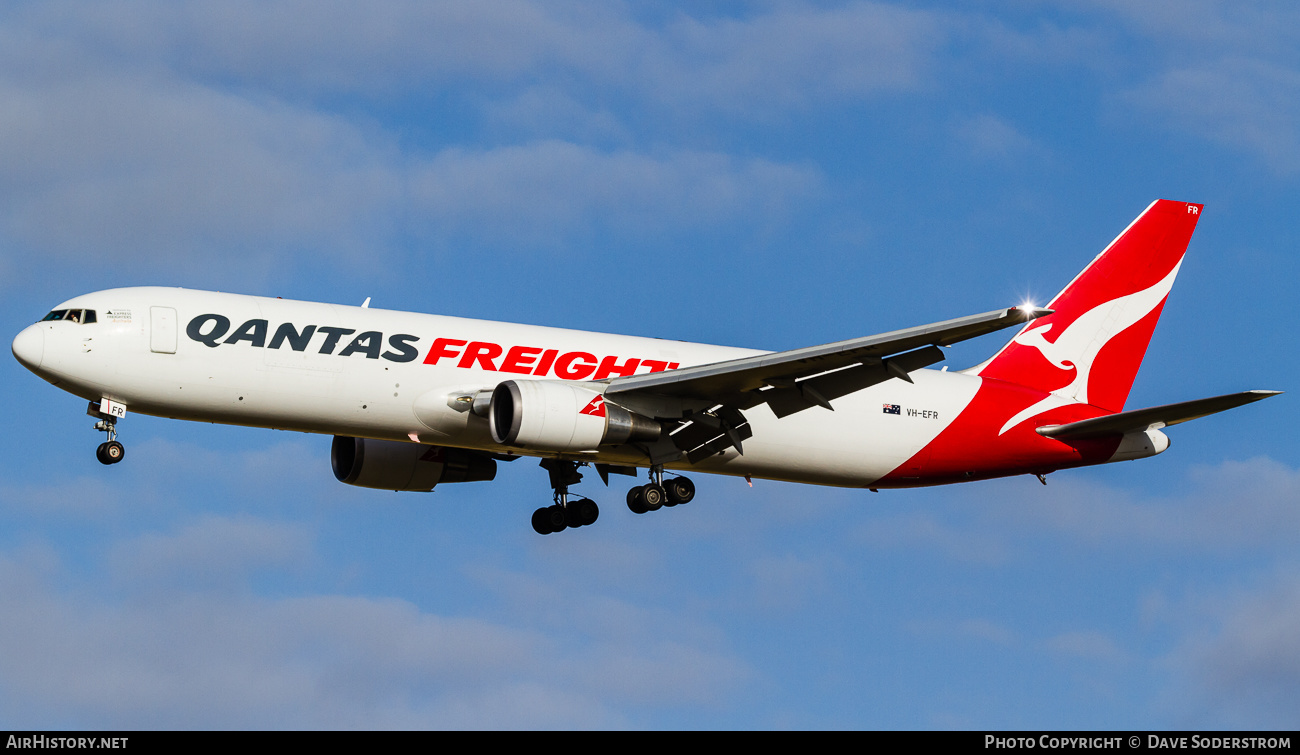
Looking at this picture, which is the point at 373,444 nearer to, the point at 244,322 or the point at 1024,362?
the point at 244,322

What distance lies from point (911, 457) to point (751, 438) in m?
4.39

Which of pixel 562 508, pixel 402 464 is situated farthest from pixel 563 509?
pixel 402 464

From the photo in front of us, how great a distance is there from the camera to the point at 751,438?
36.0 metres

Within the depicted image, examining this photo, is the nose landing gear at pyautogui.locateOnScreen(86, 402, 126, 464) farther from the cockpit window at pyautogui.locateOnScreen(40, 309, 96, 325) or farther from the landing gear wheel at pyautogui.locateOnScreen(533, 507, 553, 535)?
the landing gear wheel at pyautogui.locateOnScreen(533, 507, 553, 535)

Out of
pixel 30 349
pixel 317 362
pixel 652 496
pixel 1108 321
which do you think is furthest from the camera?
pixel 1108 321

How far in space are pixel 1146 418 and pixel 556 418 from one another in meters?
14.5

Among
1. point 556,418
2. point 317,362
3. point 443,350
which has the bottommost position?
point 556,418

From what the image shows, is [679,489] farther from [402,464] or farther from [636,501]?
[402,464]

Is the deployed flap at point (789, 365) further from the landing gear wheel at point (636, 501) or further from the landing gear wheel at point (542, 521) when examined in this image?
the landing gear wheel at point (542, 521)

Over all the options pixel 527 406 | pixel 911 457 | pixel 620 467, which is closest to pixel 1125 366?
pixel 911 457

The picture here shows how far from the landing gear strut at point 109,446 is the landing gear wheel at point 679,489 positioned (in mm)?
12379

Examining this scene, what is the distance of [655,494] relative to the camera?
3506 centimetres
